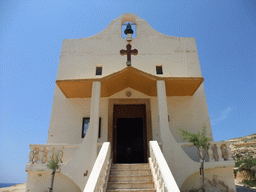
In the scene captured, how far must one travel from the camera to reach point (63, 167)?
627 cm

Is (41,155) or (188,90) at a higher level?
(188,90)

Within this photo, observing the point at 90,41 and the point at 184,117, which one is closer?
the point at 184,117

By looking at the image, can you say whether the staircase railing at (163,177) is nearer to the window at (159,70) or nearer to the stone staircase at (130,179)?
the stone staircase at (130,179)

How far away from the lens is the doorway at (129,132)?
30.4 feet

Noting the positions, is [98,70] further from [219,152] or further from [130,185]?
[219,152]

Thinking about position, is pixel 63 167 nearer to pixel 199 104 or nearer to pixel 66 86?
pixel 66 86

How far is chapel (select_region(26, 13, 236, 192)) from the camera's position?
6309mm

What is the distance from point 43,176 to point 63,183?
722 mm

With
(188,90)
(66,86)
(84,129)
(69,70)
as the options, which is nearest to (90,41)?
(69,70)

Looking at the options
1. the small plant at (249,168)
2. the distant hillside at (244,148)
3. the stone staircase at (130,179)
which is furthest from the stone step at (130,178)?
the distant hillside at (244,148)

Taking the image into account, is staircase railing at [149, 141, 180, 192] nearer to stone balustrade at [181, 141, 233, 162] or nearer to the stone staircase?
the stone staircase

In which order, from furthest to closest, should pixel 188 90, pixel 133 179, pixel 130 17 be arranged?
pixel 130 17
pixel 188 90
pixel 133 179

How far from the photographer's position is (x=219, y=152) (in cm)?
654

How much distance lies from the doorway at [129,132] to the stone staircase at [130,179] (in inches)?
115
